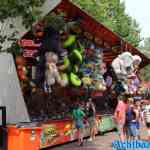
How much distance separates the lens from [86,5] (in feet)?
108

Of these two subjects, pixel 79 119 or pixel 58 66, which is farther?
pixel 79 119

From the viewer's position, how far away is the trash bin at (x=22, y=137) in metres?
13.8

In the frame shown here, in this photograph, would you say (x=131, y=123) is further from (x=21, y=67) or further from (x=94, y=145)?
(x=21, y=67)

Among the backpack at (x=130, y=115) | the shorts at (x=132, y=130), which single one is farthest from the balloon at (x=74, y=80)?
the shorts at (x=132, y=130)

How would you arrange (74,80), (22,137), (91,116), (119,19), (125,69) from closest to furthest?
(22,137) < (74,80) < (91,116) < (125,69) < (119,19)

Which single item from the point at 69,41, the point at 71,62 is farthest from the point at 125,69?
the point at 69,41

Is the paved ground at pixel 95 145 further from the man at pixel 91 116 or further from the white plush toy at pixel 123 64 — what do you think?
the white plush toy at pixel 123 64

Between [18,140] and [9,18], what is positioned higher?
[9,18]

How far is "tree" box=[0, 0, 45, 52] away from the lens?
1291 cm

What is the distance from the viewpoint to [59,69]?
17391mm

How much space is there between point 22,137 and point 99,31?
23.1 ft

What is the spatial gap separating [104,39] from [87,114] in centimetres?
322

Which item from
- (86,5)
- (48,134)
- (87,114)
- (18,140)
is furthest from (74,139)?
(86,5)

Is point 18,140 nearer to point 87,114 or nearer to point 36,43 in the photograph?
point 36,43
